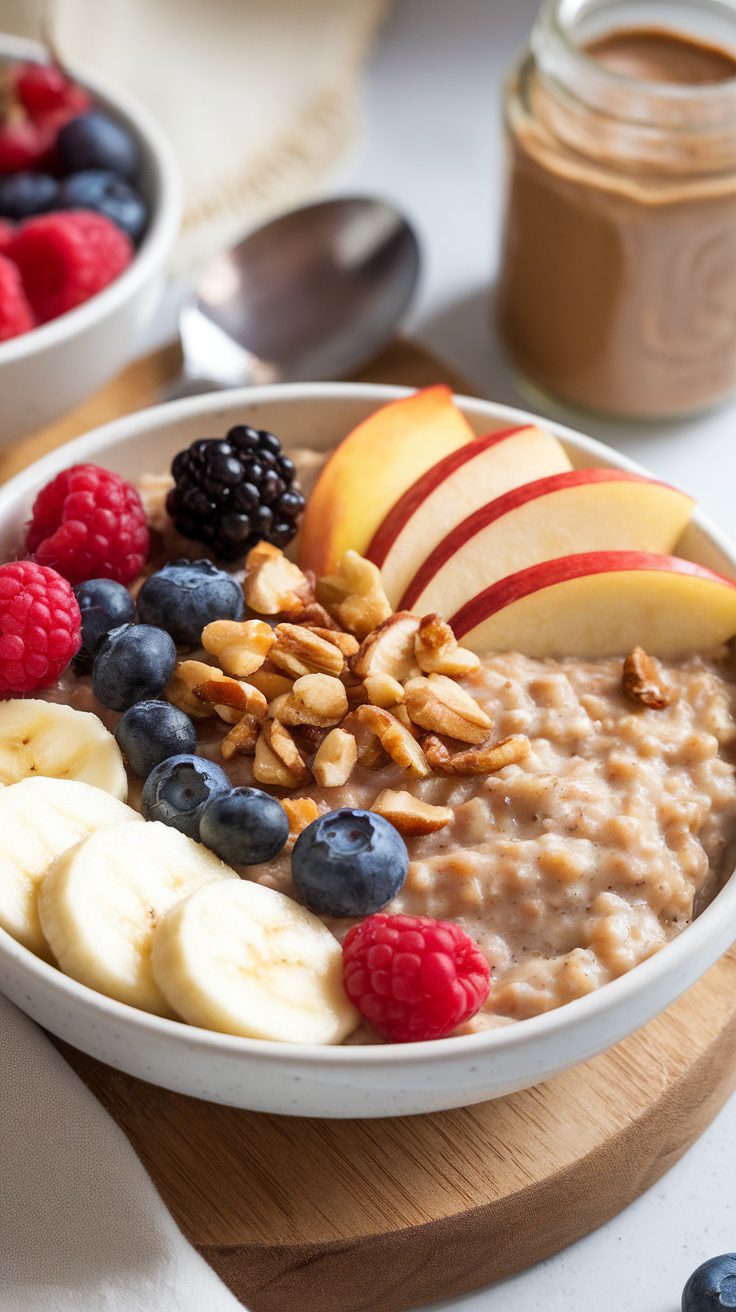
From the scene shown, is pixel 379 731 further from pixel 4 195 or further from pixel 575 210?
pixel 4 195

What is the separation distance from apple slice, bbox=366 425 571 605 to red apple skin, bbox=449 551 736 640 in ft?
0.45

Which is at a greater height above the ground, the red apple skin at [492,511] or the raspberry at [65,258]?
the raspberry at [65,258]

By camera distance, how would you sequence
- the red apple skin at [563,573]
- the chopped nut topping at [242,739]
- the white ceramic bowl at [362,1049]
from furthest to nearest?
1. the red apple skin at [563,573]
2. the chopped nut topping at [242,739]
3. the white ceramic bowl at [362,1049]

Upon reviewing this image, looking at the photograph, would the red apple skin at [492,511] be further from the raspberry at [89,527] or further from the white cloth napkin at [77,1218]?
the white cloth napkin at [77,1218]

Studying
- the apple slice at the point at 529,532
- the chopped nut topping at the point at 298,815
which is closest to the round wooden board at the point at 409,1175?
the chopped nut topping at the point at 298,815

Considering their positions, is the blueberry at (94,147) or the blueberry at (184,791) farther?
the blueberry at (94,147)

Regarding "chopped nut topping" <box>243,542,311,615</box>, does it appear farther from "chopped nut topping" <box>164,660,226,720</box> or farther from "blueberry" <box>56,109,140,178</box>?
"blueberry" <box>56,109,140,178</box>

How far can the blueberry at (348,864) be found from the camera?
64.3 inches

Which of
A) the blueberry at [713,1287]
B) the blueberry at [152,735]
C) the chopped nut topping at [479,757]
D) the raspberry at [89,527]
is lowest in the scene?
the blueberry at [713,1287]

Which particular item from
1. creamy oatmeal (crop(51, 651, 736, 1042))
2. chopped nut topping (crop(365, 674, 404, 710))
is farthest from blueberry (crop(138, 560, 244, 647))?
chopped nut topping (crop(365, 674, 404, 710))

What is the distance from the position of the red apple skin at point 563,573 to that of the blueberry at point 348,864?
1.39 ft

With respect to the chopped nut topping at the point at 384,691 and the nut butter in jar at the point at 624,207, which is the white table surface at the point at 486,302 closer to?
the nut butter in jar at the point at 624,207

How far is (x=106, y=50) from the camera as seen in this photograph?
319 centimetres

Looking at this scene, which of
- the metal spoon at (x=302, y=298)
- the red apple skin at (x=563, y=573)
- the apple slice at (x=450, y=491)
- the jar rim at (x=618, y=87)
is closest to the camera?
the red apple skin at (x=563, y=573)
